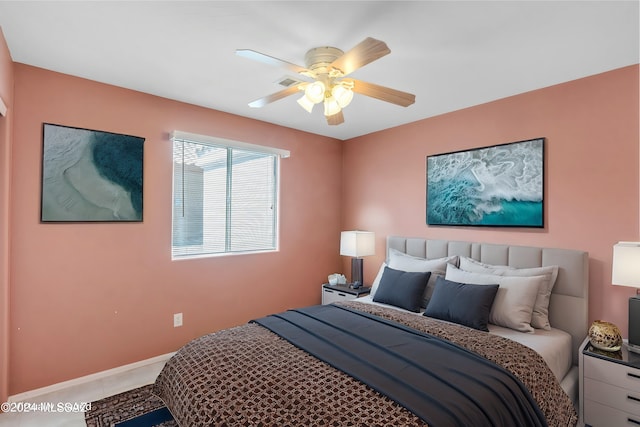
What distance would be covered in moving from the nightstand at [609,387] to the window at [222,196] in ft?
9.96

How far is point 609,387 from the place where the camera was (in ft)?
6.94

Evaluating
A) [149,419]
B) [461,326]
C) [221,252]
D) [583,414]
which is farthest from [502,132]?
[149,419]

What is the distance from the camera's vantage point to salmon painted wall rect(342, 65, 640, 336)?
2449 millimetres

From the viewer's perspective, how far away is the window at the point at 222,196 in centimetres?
337

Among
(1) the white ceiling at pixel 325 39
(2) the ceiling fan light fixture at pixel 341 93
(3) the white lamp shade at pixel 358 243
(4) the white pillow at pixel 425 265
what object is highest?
(1) the white ceiling at pixel 325 39

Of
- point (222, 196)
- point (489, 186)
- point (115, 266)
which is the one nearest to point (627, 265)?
point (489, 186)

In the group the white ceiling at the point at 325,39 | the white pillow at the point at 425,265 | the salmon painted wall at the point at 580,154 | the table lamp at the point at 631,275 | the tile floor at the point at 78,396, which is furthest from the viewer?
the white pillow at the point at 425,265

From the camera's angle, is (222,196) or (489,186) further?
(222,196)

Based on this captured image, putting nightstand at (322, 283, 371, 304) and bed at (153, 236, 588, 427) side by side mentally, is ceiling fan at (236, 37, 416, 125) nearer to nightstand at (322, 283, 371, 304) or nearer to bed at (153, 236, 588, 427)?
bed at (153, 236, 588, 427)

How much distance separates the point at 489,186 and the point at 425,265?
95cm

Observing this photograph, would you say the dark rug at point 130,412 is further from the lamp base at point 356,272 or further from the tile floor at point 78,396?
the lamp base at point 356,272

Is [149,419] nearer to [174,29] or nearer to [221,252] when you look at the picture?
[221,252]

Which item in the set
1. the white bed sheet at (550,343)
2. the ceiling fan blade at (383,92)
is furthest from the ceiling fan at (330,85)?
the white bed sheet at (550,343)

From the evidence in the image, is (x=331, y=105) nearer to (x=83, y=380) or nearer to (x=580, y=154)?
(x=580, y=154)
